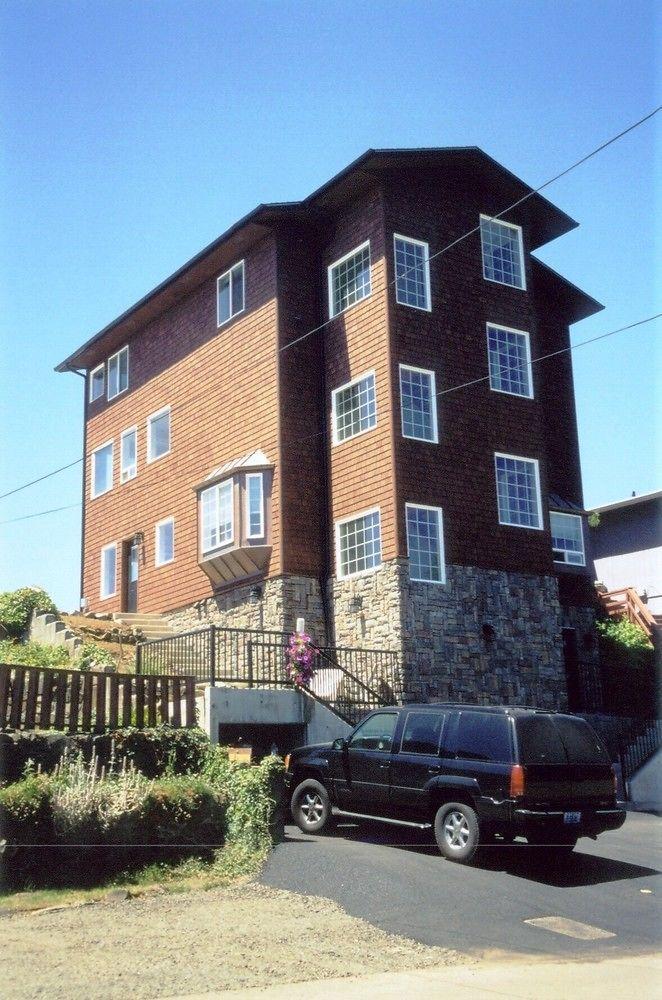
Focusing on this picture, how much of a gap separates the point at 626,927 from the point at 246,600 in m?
15.9

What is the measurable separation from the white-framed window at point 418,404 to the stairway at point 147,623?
30.2ft

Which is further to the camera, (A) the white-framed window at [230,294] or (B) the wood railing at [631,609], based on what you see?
(B) the wood railing at [631,609]

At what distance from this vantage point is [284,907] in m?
10.4

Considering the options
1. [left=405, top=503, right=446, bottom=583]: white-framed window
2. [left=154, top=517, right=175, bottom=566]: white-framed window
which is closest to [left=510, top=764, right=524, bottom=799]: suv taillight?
[left=405, top=503, right=446, bottom=583]: white-framed window

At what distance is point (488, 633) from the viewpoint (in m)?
23.8

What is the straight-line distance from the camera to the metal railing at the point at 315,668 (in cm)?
2012

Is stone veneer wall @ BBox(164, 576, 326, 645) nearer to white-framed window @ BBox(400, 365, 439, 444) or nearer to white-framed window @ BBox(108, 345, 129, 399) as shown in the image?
white-framed window @ BBox(400, 365, 439, 444)

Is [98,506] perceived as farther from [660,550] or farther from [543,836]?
[543,836]

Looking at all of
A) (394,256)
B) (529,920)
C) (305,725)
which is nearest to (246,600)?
(305,725)

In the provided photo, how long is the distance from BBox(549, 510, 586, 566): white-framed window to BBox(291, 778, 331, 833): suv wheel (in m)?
14.1

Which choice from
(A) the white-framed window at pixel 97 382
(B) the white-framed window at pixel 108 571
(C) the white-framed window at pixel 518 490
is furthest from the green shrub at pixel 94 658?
(A) the white-framed window at pixel 97 382

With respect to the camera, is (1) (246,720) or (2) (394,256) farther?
(2) (394,256)

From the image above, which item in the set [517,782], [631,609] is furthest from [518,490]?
[517,782]

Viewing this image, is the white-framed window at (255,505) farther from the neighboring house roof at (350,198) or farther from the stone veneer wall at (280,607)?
the neighboring house roof at (350,198)
